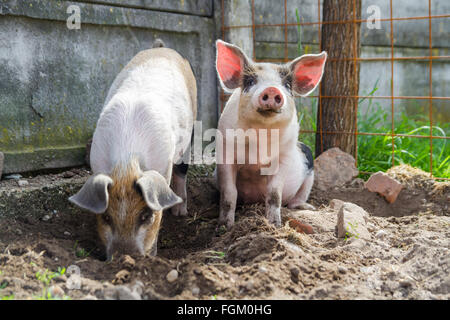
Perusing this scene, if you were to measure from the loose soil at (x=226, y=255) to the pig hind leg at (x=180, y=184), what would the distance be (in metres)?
0.09

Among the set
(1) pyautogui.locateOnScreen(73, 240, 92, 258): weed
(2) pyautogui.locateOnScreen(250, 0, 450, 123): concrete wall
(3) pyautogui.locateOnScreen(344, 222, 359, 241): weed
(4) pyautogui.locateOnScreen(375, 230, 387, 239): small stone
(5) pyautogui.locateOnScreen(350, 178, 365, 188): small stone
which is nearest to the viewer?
(1) pyautogui.locateOnScreen(73, 240, 92, 258): weed

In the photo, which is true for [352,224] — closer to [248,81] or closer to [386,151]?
[248,81]

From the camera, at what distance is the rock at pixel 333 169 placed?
5.21 meters

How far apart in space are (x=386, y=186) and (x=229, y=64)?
182 centimetres

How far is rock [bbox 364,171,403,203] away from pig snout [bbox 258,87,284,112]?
1616mm

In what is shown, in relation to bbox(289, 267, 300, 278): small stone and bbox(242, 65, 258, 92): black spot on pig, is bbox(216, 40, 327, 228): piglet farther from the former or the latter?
bbox(289, 267, 300, 278): small stone

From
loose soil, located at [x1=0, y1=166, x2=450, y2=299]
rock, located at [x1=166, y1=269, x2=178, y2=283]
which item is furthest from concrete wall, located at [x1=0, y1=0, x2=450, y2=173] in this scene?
rock, located at [x1=166, y1=269, x2=178, y2=283]

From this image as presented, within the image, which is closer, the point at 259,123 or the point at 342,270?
the point at 342,270

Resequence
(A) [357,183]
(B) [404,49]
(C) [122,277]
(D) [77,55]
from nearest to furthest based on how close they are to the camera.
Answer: (C) [122,277] → (D) [77,55] → (A) [357,183] → (B) [404,49]

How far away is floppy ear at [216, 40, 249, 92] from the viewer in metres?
4.04

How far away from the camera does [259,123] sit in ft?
12.9

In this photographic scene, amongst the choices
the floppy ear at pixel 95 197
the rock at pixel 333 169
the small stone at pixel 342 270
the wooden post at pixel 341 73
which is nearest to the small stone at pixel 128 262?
the floppy ear at pixel 95 197

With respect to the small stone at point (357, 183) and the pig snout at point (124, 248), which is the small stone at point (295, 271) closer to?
the pig snout at point (124, 248)

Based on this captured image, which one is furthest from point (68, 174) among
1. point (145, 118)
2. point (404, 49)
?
point (404, 49)
